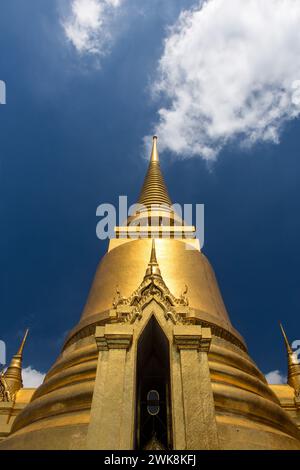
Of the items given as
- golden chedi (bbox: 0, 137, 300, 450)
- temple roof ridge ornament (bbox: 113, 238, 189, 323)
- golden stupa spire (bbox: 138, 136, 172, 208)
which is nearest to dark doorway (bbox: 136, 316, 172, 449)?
golden chedi (bbox: 0, 137, 300, 450)

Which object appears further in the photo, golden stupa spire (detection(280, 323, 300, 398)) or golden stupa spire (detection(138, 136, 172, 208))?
golden stupa spire (detection(138, 136, 172, 208))

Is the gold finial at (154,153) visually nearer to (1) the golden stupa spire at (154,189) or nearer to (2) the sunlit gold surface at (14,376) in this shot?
(1) the golden stupa spire at (154,189)

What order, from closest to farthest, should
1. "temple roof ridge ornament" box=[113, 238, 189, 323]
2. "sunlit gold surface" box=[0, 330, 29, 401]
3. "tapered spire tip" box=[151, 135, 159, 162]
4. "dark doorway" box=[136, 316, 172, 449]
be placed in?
1. "dark doorway" box=[136, 316, 172, 449]
2. "temple roof ridge ornament" box=[113, 238, 189, 323]
3. "sunlit gold surface" box=[0, 330, 29, 401]
4. "tapered spire tip" box=[151, 135, 159, 162]

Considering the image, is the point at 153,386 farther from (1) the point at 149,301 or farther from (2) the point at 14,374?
(2) the point at 14,374

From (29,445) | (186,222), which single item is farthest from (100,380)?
(186,222)

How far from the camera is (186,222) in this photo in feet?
53.9

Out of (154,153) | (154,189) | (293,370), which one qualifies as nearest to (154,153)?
(154,153)

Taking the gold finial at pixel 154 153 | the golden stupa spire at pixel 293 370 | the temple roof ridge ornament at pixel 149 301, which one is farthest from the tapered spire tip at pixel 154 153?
the temple roof ridge ornament at pixel 149 301

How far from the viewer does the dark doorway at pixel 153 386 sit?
700 cm

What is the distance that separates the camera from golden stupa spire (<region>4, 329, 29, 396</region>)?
40.0 ft

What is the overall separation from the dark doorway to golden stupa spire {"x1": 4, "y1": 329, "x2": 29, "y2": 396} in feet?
19.3

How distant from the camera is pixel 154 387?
7.75 m

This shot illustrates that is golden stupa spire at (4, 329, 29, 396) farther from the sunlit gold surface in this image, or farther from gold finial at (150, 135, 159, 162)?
gold finial at (150, 135, 159, 162)

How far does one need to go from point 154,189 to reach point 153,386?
1170 cm
